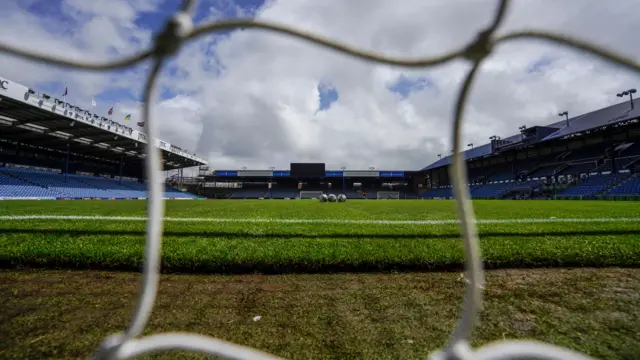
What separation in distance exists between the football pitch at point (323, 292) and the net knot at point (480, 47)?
4.02ft

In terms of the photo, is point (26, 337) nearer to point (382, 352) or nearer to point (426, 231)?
point (382, 352)

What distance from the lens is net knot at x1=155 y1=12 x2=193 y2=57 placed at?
0.71 m

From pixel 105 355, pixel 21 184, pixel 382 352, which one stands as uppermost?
pixel 21 184

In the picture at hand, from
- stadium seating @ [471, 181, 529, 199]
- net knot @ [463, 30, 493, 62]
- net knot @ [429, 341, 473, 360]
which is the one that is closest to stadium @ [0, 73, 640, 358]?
stadium seating @ [471, 181, 529, 199]

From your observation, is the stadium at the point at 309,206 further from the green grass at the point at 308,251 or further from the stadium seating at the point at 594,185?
the stadium seating at the point at 594,185

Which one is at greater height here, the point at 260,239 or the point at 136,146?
the point at 136,146

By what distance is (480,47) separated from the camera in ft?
2.58

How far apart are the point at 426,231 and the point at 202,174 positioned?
54219 millimetres

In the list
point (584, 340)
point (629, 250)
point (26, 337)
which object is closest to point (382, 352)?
point (584, 340)

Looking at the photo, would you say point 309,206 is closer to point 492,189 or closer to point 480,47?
point 480,47

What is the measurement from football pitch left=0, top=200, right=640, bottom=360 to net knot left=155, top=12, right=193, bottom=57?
1.24 m

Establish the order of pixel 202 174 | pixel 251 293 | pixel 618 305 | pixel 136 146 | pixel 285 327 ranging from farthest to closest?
pixel 202 174
pixel 136 146
pixel 251 293
pixel 618 305
pixel 285 327

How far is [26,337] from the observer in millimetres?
1506

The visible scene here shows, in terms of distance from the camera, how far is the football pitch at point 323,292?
1494 mm
